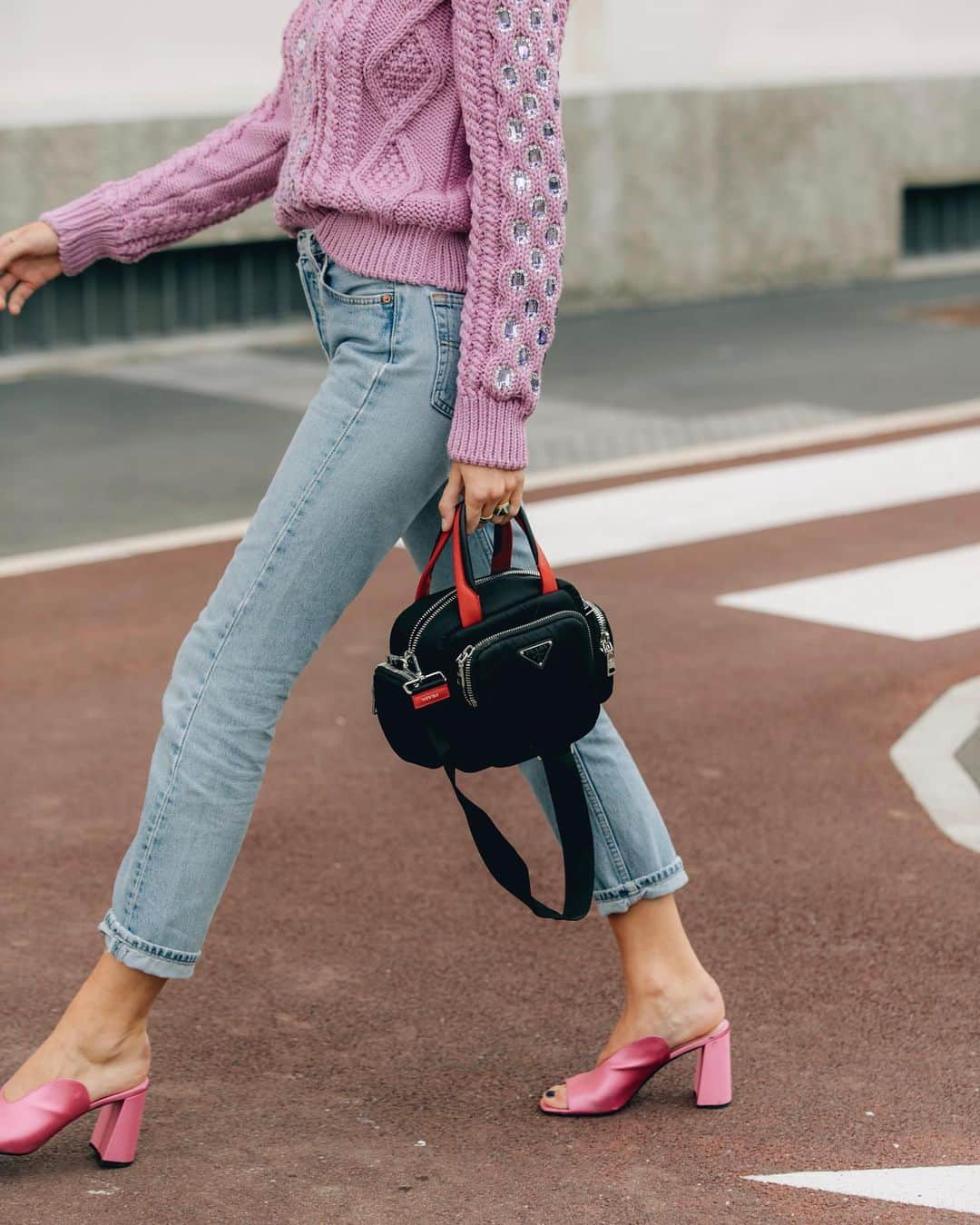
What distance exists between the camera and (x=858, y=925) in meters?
4.03

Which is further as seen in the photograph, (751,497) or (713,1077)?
(751,497)

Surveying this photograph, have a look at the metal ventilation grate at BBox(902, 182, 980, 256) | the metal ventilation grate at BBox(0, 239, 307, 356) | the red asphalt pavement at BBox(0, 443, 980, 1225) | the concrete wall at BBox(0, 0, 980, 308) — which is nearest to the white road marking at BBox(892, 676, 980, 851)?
the red asphalt pavement at BBox(0, 443, 980, 1225)

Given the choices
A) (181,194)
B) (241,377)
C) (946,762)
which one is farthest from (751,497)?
(181,194)

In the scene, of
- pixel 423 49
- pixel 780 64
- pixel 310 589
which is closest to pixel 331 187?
pixel 423 49

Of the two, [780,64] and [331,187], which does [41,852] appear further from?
[780,64]

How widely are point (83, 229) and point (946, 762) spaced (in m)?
2.51

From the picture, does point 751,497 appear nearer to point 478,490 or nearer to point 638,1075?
point 638,1075

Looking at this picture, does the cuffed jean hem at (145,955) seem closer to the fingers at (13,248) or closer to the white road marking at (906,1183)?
the white road marking at (906,1183)

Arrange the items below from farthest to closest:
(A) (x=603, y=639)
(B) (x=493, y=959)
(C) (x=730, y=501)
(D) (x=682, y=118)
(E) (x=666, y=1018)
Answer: (D) (x=682, y=118) → (C) (x=730, y=501) → (B) (x=493, y=959) → (E) (x=666, y=1018) → (A) (x=603, y=639)

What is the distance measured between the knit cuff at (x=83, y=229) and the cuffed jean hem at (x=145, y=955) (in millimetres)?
1037

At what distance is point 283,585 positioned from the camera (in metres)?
3.00

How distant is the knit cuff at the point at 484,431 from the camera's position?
2916mm

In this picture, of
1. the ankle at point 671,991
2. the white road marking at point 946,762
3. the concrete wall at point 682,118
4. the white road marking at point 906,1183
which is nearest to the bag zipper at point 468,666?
the ankle at point 671,991

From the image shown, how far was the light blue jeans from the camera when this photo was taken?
9.80ft
